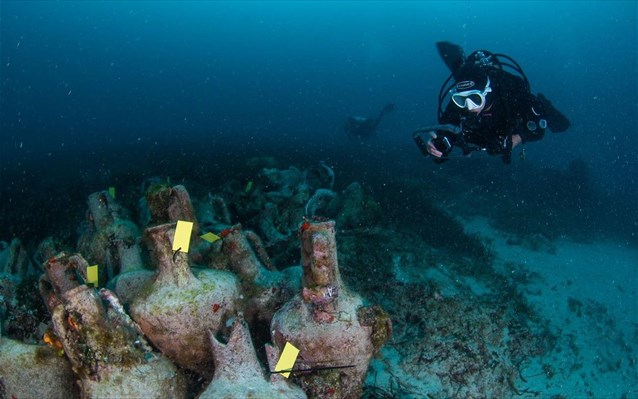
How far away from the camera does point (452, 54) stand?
727 centimetres

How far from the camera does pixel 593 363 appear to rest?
16.3ft

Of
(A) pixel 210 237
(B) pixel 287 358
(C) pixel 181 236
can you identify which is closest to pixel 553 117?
(A) pixel 210 237

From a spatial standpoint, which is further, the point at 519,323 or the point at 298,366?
the point at 519,323

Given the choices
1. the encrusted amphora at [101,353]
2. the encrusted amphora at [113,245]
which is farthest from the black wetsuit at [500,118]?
the encrusted amphora at [101,353]

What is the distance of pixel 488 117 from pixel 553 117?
4.11 ft

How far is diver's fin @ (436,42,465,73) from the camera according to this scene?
7128mm

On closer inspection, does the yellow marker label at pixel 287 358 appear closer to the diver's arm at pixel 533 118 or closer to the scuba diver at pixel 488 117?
the scuba diver at pixel 488 117

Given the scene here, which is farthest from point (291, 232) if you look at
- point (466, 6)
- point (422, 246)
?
point (466, 6)

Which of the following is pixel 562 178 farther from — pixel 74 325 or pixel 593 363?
pixel 74 325

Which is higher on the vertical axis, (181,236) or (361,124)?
(181,236)

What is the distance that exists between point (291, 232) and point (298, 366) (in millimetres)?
3001

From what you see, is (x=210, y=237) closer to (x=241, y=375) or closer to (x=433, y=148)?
(x=241, y=375)

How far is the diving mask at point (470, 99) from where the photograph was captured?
188 inches

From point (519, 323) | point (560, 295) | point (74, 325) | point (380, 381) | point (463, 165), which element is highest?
point (74, 325)
